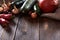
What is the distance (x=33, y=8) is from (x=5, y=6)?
0.26 meters

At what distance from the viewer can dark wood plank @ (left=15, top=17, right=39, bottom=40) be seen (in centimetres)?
109

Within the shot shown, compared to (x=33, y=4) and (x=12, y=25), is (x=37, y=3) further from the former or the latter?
(x=12, y=25)

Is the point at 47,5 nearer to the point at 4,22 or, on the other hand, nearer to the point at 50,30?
the point at 50,30

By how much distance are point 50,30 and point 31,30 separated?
15 cm

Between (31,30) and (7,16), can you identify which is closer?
(31,30)

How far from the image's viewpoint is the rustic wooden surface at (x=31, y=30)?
3.56 feet

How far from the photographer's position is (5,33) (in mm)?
1141

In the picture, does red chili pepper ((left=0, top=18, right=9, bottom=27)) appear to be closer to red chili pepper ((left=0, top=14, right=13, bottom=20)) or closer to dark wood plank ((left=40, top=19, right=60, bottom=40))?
red chili pepper ((left=0, top=14, right=13, bottom=20))

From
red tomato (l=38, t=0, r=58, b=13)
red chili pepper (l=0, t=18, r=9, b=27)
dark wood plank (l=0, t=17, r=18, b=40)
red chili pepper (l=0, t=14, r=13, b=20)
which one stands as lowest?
dark wood plank (l=0, t=17, r=18, b=40)

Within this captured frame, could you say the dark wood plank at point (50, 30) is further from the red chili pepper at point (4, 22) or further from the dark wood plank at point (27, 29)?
the red chili pepper at point (4, 22)

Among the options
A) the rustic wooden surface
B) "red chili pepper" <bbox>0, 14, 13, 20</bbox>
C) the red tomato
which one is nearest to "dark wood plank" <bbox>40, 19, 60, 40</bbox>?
the rustic wooden surface

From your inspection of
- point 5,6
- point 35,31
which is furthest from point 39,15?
point 5,6

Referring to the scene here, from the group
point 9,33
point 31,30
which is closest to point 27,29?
point 31,30

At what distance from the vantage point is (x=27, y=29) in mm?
1177
